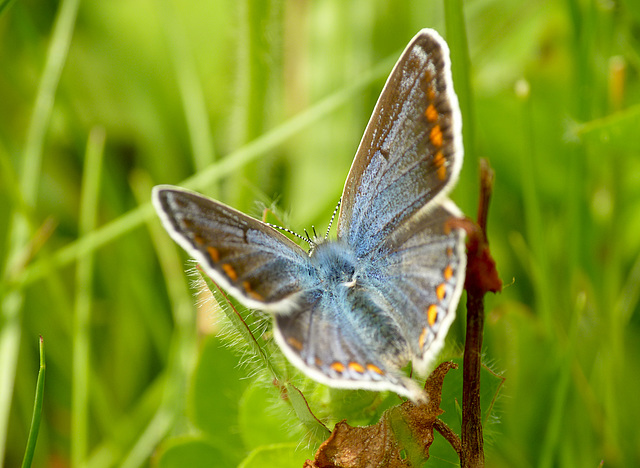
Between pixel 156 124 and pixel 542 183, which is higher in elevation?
pixel 156 124

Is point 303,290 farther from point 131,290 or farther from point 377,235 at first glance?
point 131,290

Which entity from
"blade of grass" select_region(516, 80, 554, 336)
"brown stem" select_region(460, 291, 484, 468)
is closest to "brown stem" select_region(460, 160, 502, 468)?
"brown stem" select_region(460, 291, 484, 468)

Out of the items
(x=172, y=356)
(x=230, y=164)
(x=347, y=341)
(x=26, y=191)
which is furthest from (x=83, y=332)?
(x=347, y=341)

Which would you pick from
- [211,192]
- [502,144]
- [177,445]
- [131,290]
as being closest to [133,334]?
[131,290]

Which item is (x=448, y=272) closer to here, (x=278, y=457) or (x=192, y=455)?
(x=278, y=457)

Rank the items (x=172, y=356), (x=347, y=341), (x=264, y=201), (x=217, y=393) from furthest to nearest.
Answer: (x=172, y=356) < (x=264, y=201) < (x=217, y=393) < (x=347, y=341)

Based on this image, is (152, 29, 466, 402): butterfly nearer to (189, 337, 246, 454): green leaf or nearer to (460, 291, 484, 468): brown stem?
(460, 291, 484, 468): brown stem
